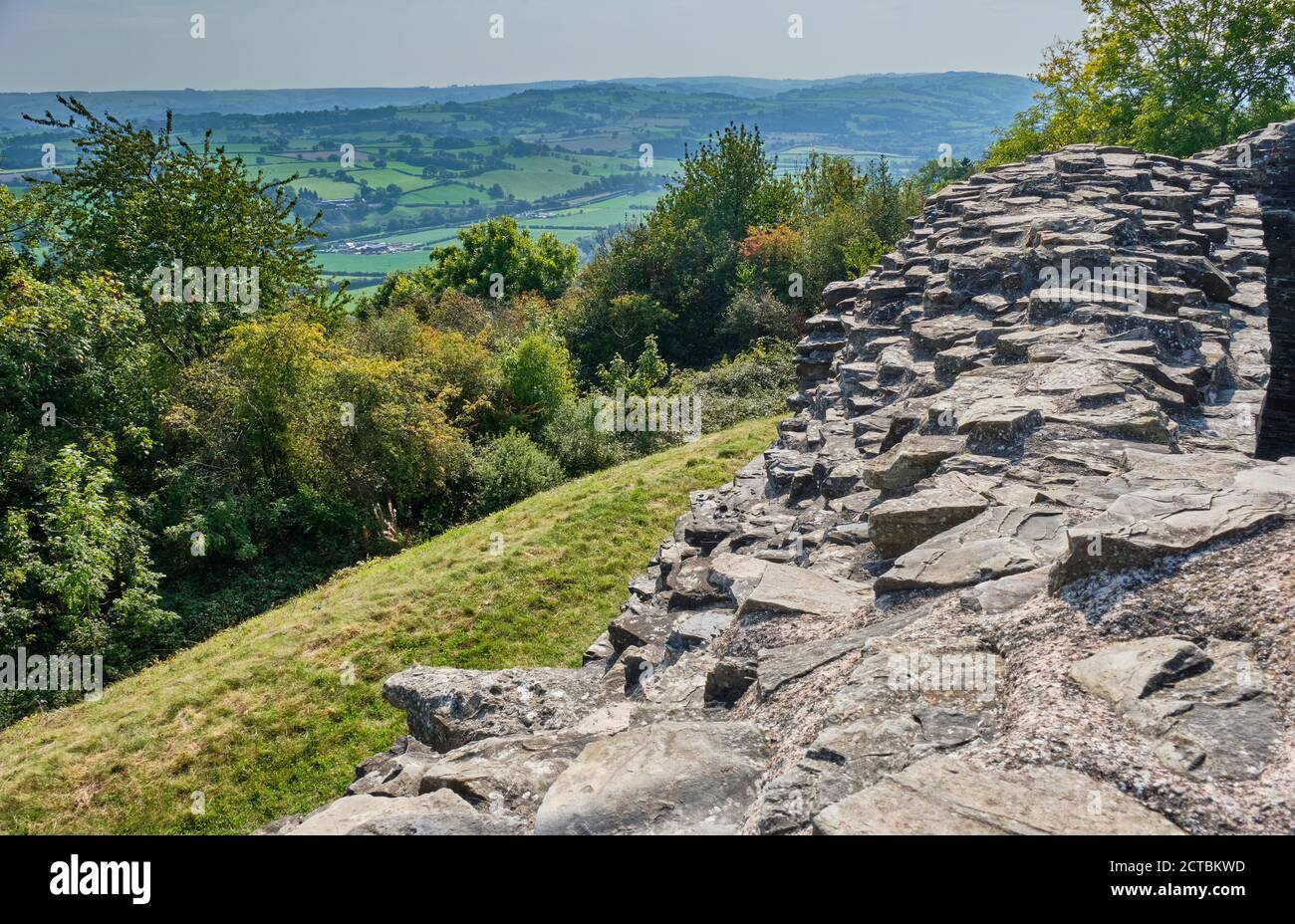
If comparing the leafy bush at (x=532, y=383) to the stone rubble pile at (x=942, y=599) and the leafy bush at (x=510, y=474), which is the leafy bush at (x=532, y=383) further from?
the stone rubble pile at (x=942, y=599)

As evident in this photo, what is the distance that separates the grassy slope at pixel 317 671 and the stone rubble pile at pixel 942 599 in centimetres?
598

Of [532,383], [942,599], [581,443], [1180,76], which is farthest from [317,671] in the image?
[1180,76]

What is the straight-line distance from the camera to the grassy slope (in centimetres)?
1371

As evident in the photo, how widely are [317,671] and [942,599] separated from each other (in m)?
13.6

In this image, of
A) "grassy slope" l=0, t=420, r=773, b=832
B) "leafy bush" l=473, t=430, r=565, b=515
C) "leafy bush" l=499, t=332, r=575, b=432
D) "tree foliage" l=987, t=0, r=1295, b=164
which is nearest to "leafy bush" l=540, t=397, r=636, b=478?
"leafy bush" l=499, t=332, r=575, b=432

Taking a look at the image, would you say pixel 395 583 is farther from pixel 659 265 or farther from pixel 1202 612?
pixel 659 265

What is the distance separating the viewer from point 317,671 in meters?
16.4

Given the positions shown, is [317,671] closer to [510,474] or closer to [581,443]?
[510,474]

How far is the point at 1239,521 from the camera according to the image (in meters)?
5.32

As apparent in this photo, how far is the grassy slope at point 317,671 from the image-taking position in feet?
45.0

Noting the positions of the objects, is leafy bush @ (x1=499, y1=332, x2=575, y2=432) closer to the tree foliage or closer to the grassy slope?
the grassy slope

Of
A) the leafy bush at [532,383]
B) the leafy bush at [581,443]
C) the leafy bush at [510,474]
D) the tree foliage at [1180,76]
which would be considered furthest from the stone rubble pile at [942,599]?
the tree foliage at [1180,76]
